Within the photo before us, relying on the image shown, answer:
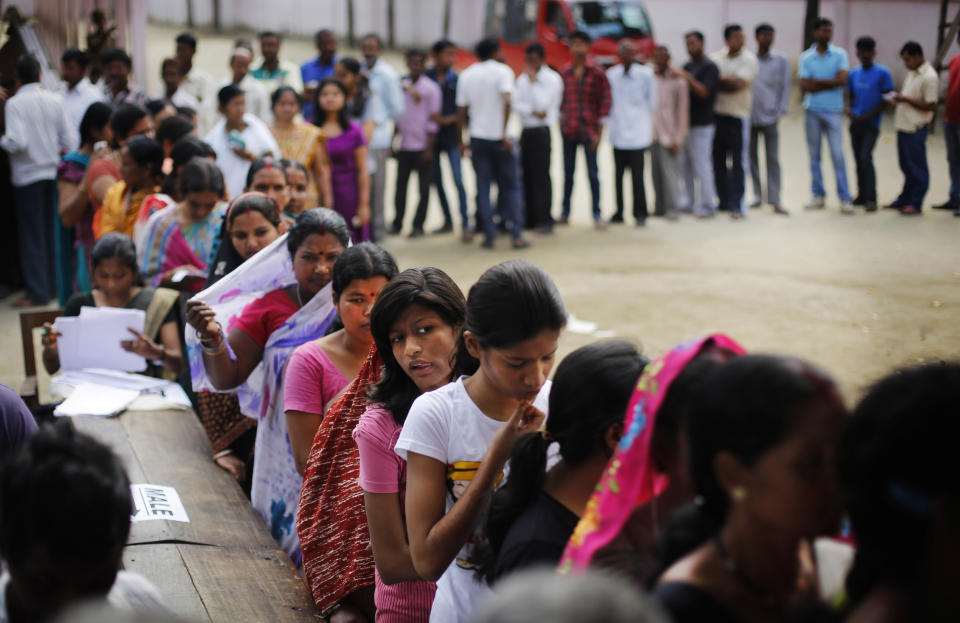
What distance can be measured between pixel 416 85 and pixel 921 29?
17.1ft

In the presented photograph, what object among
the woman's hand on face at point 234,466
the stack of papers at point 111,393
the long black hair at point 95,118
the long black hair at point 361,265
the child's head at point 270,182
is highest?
the long black hair at point 95,118

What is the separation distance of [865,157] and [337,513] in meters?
7.21

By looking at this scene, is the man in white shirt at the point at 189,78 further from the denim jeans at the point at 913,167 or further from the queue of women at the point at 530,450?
the denim jeans at the point at 913,167

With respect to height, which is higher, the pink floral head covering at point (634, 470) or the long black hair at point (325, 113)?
the long black hair at point (325, 113)

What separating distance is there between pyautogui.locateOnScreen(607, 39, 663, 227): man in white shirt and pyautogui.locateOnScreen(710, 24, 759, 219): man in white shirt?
2.77 feet

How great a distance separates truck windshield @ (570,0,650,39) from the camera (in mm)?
17656

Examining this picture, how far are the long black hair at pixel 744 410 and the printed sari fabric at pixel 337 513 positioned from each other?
1.57m

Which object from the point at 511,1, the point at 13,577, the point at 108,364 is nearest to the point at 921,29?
the point at 108,364

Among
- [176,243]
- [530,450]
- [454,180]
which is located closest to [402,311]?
[530,450]

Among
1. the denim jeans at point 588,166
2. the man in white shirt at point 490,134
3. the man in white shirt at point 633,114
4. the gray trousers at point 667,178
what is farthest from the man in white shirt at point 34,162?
the gray trousers at point 667,178

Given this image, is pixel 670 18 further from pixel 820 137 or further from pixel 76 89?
pixel 76 89

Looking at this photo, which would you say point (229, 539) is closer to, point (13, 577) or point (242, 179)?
point (13, 577)

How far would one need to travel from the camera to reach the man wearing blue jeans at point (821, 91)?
10828 mm

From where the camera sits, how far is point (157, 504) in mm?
3434
